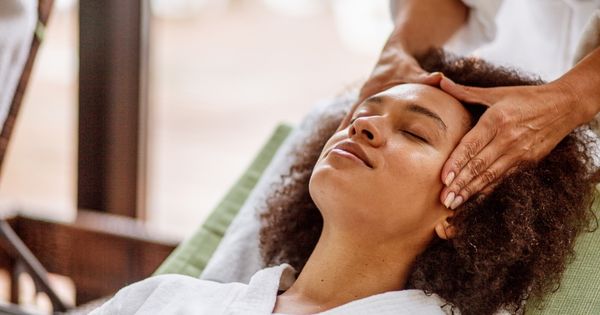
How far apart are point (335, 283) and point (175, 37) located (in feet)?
9.58

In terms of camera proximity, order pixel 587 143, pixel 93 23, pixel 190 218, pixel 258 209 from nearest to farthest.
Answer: pixel 587 143 < pixel 258 209 < pixel 93 23 < pixel 190 218

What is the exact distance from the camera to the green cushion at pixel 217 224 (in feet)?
6.88

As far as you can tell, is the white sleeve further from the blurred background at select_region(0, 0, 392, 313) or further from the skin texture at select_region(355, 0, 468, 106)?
the blurred background at select_region(0, 0, 392, 313)

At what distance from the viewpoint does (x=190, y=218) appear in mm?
3961

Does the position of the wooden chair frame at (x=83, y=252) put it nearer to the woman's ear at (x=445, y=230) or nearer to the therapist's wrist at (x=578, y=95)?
the woman's ear at (x=445, y=230)

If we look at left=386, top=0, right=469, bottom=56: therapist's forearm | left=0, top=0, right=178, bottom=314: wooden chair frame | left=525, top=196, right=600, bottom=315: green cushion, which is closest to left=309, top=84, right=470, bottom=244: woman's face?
left=525, top=196, right=600, bottom=315: green cushion

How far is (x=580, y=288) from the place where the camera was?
1617 mm

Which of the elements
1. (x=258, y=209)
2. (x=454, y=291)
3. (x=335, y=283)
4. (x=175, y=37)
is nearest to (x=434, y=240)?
(x=454, y=291)

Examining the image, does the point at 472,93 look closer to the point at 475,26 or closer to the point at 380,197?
the point at 380,197

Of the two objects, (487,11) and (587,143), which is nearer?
(587,143)

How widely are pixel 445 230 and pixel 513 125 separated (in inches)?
9.2

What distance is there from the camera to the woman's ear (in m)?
1.57

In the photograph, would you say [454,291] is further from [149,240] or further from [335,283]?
[149,240]

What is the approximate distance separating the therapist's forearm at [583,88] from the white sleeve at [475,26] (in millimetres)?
482
